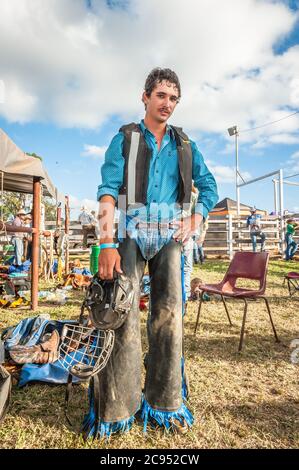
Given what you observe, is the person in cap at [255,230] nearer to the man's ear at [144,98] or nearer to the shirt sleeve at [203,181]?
the shirt sleeve at [203,181]

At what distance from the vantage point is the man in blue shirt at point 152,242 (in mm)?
→ 1986

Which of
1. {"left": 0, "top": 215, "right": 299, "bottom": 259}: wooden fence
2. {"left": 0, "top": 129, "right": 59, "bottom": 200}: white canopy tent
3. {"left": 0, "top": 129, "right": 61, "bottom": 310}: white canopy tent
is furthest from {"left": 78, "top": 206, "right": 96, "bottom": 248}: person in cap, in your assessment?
{"left": 0, "top": 129, "right": 59, "bottom": 200}: white canopy tent

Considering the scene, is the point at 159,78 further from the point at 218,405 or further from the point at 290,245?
the point at 290,245

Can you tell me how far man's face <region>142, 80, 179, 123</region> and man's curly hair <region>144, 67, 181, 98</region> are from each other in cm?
2

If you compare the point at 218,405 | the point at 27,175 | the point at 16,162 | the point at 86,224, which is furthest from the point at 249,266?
the point at 86,224

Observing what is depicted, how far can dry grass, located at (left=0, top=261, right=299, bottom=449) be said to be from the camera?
6.50 ft

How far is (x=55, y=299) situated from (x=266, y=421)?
4.80 m

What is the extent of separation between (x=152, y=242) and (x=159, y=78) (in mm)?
1062

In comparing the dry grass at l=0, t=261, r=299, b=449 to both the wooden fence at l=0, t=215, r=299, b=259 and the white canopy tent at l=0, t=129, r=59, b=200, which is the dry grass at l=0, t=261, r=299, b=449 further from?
the wooden fence at l=0, t=215, r=299, b=259

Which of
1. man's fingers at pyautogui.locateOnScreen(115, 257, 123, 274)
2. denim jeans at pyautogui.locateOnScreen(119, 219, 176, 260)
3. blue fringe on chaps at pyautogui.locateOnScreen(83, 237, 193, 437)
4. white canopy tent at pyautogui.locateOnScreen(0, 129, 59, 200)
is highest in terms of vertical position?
white canopy tent at pyautogui.locateOnScreen(0, 129, 59, 200)

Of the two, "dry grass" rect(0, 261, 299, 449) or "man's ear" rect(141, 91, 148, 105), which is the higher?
"man's ear" rect(141, 91, 148, 105)

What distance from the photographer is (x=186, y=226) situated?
2102 mm

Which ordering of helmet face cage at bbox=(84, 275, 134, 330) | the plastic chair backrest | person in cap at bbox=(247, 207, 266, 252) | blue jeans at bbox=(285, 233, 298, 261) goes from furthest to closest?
1. person in cap at bbox=(247, 207, 266, 252)
2. blue jeans at bbox=(285, 233, 298, 261)
3. the plastic chair backrest
4. helmet face cage at bbox=(84, 275, 134, 330)

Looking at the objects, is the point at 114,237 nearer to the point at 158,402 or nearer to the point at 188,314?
the point at 158,402
